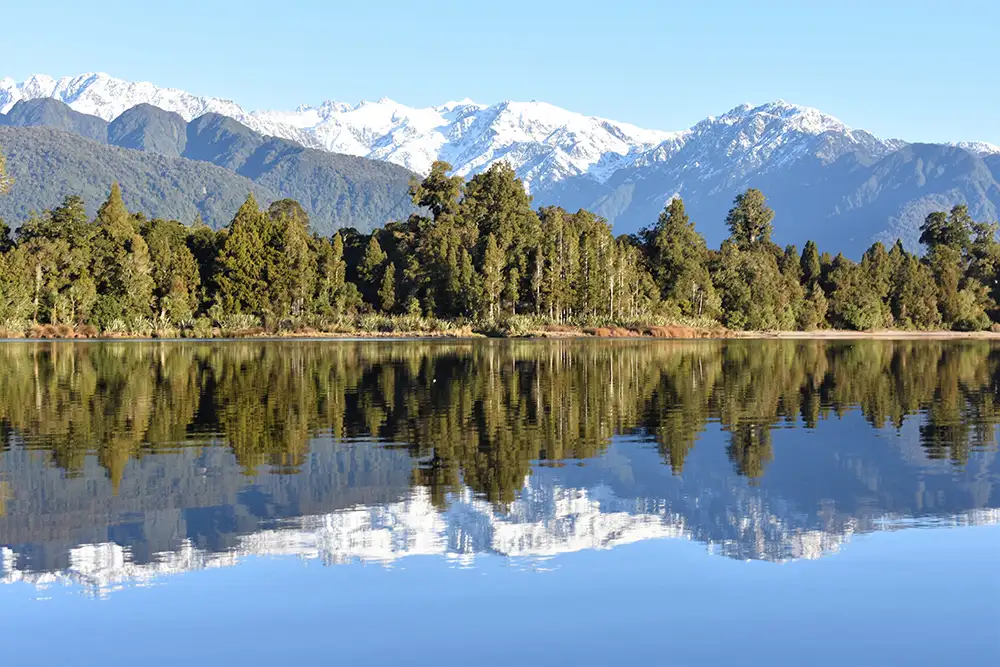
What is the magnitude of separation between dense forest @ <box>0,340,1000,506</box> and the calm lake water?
0.19 m

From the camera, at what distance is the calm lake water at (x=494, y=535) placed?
35.8 ft

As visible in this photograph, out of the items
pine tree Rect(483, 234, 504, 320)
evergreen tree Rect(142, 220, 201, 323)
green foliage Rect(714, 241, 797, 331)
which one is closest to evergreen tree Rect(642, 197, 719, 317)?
green foliage Rect(714, 241, 797, 331)

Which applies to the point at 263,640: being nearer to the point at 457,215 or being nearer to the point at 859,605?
the point at 859,605

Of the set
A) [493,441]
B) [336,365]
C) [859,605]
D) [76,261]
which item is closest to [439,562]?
[859,605]

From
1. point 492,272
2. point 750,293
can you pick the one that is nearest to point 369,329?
point 492,272

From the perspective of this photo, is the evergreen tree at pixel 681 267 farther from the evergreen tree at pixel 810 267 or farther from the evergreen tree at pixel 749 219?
the evergreen tree at pixel 810 267

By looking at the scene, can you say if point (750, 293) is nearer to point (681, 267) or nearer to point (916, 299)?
point (681, 267)

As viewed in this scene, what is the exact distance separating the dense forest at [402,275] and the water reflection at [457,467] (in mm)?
55004

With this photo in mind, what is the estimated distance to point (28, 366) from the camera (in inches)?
1951

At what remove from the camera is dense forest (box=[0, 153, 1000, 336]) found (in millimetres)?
94000

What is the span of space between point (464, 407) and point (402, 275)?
82.5 meters

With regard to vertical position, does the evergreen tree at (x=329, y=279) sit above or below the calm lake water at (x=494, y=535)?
above

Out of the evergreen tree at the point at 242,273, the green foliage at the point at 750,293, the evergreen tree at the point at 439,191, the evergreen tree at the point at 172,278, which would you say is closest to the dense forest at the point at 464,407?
the evergreen tree at the point at 172,278

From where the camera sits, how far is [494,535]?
15.0 metres
